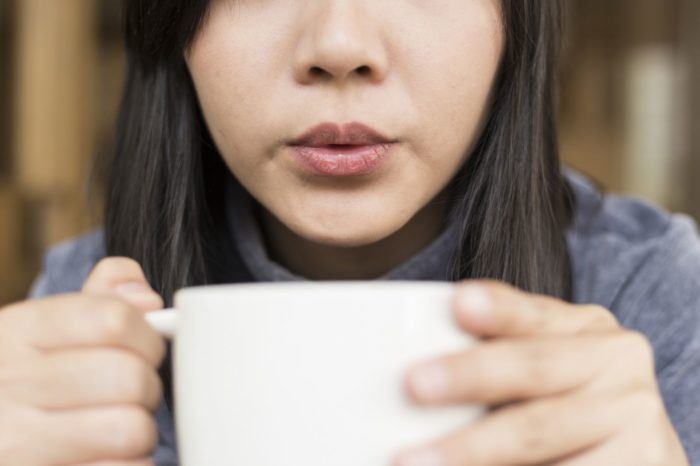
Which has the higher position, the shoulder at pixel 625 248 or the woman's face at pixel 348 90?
the woman's face at pixel 348 90

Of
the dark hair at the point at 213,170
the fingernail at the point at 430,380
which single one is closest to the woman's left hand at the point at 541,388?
the fingernail at the point at 430,380

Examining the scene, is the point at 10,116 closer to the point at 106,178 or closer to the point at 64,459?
the point at 106,178

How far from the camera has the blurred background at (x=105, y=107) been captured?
6.46ft

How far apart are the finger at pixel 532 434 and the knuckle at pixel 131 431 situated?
0.43 feet

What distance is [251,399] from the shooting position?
0.37 meters

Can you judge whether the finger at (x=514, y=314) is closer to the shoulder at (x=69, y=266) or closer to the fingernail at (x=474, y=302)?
the fingernail at (x=474, y=302)

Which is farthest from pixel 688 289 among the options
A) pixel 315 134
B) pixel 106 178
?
pixel 106 178

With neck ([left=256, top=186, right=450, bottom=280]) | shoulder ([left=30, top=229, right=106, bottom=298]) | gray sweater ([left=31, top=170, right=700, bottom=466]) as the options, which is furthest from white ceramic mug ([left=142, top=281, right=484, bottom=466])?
shoulder ([left=30, top=229, right=106, bottom=298])

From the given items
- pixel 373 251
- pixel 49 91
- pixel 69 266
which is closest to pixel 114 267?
pixel 373 251

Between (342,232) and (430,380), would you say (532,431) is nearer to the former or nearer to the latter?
(430,380)

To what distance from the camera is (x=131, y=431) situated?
16.0 inches

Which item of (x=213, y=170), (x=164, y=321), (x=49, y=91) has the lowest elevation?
(x=49, y=91)

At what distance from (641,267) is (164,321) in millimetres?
607

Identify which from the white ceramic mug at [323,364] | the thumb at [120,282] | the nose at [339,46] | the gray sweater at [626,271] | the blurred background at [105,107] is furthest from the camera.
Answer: the blurred background at [105,107]
